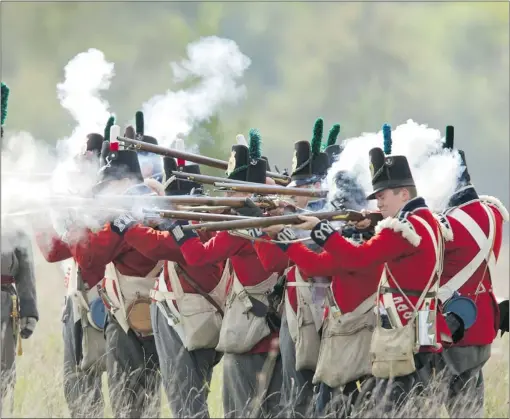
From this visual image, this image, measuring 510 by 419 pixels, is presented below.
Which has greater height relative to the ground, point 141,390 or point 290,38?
point 290,38

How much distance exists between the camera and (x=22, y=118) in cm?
2931

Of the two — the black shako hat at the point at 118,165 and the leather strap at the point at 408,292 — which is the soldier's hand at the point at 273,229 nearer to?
the leather strap at the point at 408,292

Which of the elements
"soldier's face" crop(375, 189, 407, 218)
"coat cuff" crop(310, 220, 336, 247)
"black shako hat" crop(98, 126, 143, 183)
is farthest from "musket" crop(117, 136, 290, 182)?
"coat cuff" crop(310, 220, 336, 247)

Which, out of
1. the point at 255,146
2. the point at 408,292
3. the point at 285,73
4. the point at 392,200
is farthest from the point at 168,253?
the point at 285,73

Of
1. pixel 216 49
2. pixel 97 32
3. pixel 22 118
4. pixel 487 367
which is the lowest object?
pixel 487 367

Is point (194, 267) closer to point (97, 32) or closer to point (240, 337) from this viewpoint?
point (240, 337)

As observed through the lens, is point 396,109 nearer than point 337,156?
No

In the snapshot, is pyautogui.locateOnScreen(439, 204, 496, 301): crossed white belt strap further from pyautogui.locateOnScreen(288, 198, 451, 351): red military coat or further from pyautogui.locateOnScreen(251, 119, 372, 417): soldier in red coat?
pyautogui.locateOnScreen(288, 198, 451, 351): red military coat

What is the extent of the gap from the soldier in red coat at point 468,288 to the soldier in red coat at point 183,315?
1530 millimetres

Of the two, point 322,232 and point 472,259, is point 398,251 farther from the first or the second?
point 472,259

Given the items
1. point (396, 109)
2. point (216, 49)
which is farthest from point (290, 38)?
point (216, 49)

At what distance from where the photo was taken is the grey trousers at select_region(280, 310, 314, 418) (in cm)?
762

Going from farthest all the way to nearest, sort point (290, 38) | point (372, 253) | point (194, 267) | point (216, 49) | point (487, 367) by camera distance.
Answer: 1. point (290, 38)
2. point (216, 49)
3. point (487, 367)
4. point (194, 267)
5. point (372, 253)

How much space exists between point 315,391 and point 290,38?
873 inches
